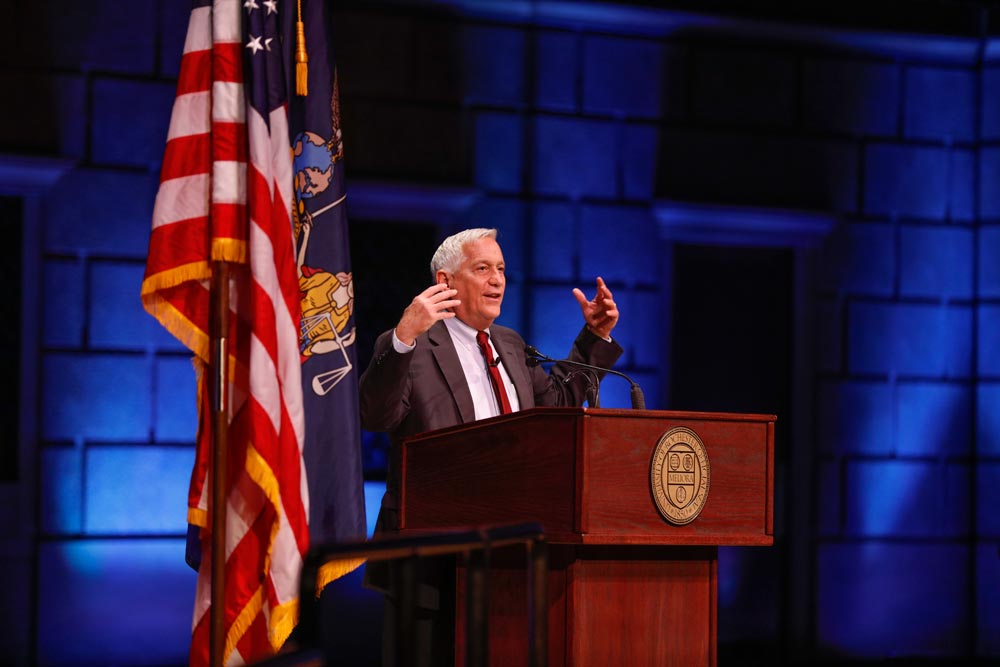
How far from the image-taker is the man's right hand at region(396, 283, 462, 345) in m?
3.11

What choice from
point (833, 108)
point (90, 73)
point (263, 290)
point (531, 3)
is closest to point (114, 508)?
point (90, 73)

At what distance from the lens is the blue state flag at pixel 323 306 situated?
3553 millimetres

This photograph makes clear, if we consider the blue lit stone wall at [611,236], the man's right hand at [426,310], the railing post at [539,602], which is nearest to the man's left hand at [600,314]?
the man's right hand at [426,310]

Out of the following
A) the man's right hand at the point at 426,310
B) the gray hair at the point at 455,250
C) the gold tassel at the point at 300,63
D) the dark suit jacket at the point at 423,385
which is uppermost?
the gold tassel at the point at 300,63

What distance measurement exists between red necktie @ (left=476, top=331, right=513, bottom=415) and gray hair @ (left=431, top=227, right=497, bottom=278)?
0.27 m

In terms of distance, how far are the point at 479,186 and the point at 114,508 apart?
98.4 inches

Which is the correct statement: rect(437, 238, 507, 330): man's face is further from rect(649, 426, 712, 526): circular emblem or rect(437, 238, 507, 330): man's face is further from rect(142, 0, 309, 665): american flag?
rect(649, 426, 712, 526): circular emblem

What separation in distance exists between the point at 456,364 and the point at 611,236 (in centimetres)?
302

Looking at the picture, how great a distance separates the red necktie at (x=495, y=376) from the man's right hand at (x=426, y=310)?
434 millimetres

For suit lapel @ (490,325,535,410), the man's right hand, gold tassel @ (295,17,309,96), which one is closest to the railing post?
the man's right hand

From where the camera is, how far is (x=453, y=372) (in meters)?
3.46

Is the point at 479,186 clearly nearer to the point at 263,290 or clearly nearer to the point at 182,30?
the point at 182,30

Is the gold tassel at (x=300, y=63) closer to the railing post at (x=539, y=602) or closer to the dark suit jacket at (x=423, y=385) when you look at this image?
the dark suit jacket at (x=423, y=385)

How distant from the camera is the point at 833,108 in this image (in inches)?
263
